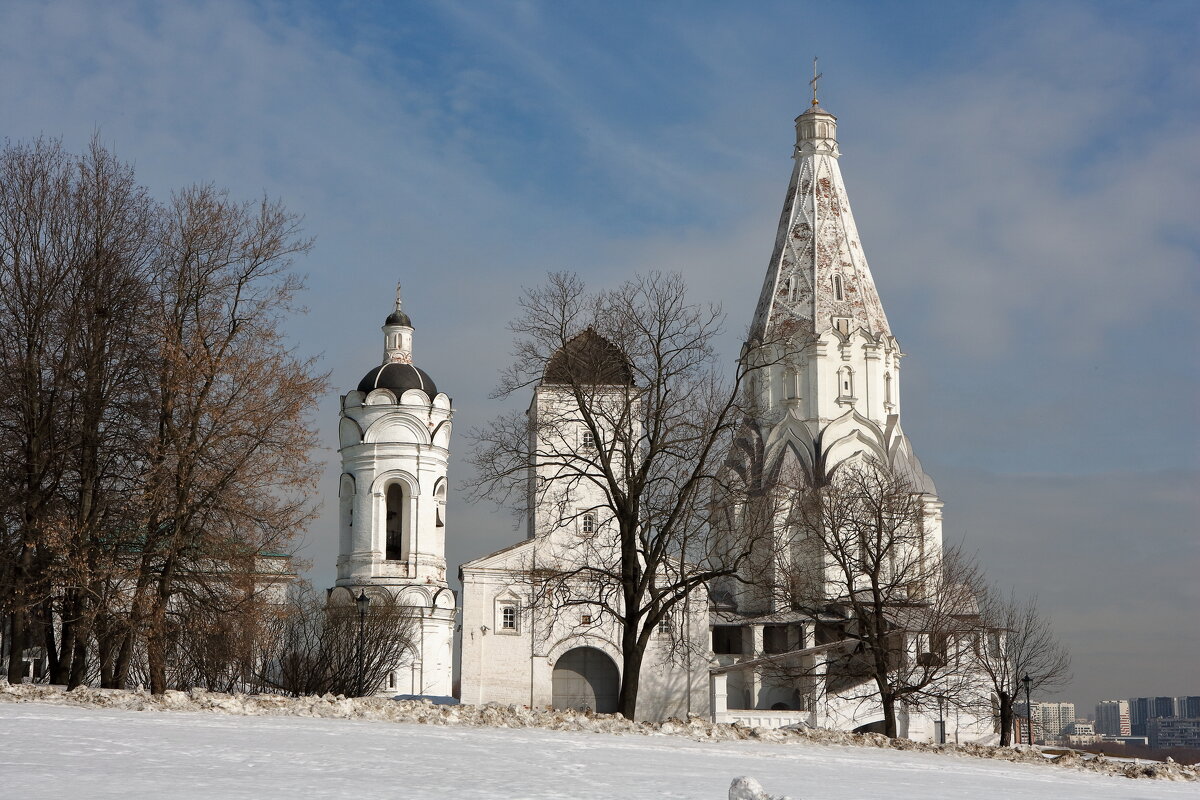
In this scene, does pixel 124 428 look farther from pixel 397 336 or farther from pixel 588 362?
pixel 397 336

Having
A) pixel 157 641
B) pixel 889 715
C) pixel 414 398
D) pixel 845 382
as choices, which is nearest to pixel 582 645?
pixel 414 398

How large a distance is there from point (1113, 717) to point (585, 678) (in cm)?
8737

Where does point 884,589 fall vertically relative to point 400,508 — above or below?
below

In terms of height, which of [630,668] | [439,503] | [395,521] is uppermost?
[439,503]

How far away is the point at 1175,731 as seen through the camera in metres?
84.4

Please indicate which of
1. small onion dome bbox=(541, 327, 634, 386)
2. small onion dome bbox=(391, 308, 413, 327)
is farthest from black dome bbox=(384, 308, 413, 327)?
small onion dome bbox=(541, 327, 634, 386)

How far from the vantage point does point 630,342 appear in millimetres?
Result: 20906

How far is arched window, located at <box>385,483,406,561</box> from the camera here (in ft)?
155

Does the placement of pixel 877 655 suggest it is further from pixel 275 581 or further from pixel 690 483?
pixel 275 581

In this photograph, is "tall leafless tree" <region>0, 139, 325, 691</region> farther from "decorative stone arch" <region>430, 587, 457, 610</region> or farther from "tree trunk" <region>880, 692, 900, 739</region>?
"decorative stone arch" <region>430, 587, 457, 610</region>

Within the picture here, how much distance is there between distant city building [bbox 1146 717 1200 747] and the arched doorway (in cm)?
5108

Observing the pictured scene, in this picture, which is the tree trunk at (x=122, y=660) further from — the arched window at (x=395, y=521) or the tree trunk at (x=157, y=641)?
the arched window at (x=395, y=521)

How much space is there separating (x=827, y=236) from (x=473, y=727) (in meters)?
38.5

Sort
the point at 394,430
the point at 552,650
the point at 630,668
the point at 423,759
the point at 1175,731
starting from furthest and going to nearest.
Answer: the point at 1175,731
the point at 394,430
the point at 552,650
the point at 630,668
the point at 423,759
